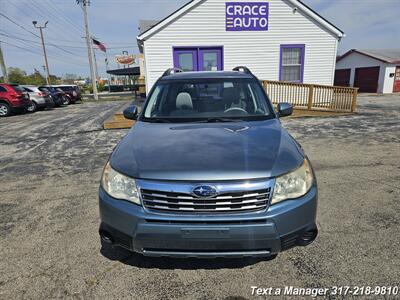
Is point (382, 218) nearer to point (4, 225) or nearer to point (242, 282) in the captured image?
point (242, 282)

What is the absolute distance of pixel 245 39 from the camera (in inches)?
487

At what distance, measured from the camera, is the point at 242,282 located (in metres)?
2.25

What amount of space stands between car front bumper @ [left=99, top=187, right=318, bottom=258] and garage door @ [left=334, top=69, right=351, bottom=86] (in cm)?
3279

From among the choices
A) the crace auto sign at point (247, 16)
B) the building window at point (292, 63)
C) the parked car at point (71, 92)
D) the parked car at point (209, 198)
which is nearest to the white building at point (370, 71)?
the building window at point (292, 63)

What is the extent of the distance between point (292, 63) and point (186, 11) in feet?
18.0

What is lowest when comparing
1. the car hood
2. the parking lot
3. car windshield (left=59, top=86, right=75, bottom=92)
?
the parking lot

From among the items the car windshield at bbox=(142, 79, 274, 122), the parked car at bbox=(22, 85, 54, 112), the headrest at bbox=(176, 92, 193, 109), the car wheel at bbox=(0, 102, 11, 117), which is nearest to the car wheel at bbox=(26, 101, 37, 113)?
the parked car at bbox=(22, 85, 54, 112)

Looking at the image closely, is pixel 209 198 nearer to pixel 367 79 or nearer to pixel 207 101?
pixel 207 101

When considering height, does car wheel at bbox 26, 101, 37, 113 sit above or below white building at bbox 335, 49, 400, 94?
below

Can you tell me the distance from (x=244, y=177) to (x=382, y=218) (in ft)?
7.38

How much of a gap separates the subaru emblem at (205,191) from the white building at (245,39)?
1097 centimetres

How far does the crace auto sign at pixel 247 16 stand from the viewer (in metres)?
12.0

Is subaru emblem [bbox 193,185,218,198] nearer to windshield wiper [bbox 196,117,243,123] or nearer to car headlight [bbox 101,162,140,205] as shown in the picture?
car headlight [bbox 101,162,140,205]

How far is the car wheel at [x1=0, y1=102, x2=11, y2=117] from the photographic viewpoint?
1447 cm
